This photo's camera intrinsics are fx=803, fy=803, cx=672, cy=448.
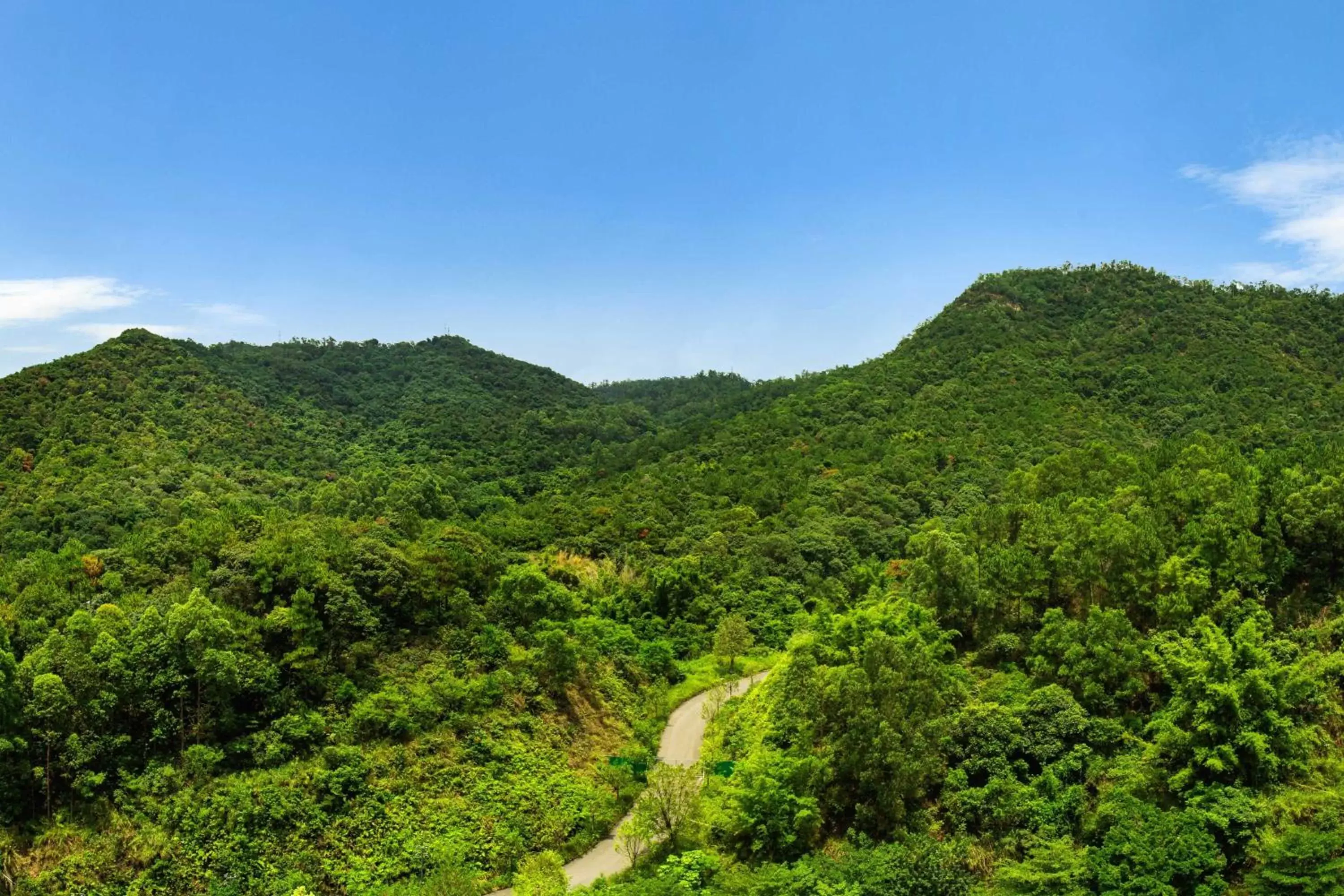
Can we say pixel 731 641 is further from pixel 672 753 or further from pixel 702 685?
pixel 672 753

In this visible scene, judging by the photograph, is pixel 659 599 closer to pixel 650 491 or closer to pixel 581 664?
pixel 581 664

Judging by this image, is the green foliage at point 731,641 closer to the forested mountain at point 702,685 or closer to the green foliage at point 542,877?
the forested mountain at point 702,685

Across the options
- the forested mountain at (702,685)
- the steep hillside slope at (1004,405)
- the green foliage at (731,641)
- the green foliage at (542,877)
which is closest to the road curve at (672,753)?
the forested mountain at (702,685)

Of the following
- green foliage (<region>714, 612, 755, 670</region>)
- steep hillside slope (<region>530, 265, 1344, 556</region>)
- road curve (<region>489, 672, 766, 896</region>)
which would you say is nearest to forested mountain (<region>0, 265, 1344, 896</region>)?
road curve (<region>489, 672, 766, 896</region>)

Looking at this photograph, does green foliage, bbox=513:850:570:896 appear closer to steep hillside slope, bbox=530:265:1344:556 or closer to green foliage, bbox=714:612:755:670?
green foliage, bbox=714:612:755:670

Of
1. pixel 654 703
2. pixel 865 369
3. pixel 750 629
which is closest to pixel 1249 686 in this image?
pixel 654 703
